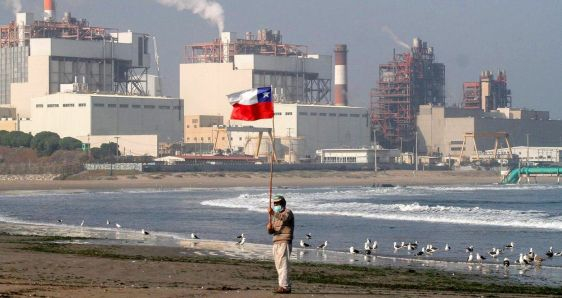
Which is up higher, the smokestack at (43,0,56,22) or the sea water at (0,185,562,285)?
the smokestack at (43,0,56,22)

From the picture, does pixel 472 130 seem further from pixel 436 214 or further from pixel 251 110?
pixel 251 110

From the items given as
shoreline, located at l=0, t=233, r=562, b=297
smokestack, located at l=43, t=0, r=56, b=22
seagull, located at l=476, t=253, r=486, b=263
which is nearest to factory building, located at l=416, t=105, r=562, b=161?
smokestack, located at l=43, t=0, r=56, b=22

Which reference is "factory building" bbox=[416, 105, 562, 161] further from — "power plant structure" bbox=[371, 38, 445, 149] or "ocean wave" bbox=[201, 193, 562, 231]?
"ocean wave" bbox=[201, 193, 562, 231]

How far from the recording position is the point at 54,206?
58.1 metres

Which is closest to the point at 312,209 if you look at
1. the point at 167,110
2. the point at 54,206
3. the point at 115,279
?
the point at 54,206

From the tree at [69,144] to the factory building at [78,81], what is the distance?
3394mm

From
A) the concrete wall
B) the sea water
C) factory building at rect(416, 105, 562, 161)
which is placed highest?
the concrete wall

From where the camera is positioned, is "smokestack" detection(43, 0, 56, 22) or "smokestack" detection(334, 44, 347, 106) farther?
"smokestack" detection(334, 44, 347, 106)

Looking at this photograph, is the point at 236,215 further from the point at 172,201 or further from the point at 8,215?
the point at 172,201

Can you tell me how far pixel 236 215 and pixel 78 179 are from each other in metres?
62.5

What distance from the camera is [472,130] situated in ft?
484

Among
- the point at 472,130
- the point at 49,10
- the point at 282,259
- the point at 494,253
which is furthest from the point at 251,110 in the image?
the point at 472,130

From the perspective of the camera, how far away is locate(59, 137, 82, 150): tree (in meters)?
121

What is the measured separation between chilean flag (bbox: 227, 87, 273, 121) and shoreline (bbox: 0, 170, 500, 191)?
73.9 metres
